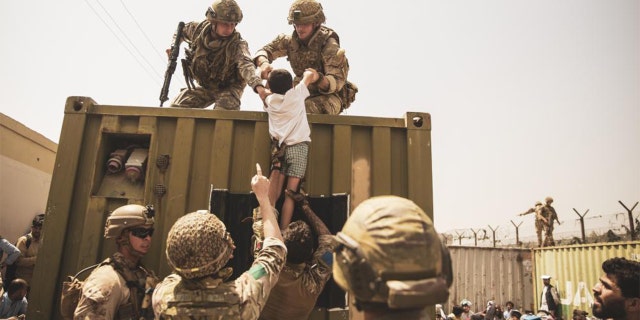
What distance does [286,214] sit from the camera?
2648 millimetres

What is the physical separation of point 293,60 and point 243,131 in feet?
4.39

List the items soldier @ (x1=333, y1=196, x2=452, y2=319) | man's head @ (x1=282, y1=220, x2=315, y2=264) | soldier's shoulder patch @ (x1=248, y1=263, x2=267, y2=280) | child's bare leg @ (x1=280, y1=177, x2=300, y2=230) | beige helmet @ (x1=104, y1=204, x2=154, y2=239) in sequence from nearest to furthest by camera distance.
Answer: soldier @ (x1=333, y1=196, x2=452, y2=319)
soldier's shoulder patch @ (x1=248, y1=263, x2=267, y2=280)
man's head @ (x1=282, y1=220, x2=315, y2=264)
beige helmet @ (x1=104, y1=204, x2=154, y2=239)
child's bare leg @ (x1=280, y1=177, x2=300, y2=230)

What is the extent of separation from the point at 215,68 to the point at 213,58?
0.10 metres

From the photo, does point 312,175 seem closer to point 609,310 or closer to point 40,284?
point 40,284

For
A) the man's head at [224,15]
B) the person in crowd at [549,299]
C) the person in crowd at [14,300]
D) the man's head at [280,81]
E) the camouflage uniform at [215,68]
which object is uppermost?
the man's head at [224,15]

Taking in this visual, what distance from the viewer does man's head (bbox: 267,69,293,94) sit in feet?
9.21

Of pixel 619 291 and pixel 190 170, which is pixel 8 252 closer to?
pixel 190 170

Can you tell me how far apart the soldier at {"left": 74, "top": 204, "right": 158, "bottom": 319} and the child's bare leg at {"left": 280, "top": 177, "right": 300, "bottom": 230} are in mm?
811

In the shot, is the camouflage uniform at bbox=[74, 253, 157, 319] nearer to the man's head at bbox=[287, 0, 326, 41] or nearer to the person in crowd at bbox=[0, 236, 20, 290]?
the man's head at bbox=[287, 0, 326, 41]

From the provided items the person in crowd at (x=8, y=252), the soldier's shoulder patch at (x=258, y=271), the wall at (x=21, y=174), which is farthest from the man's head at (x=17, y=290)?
the soldier's shoulder patch at (x=258, y=271)

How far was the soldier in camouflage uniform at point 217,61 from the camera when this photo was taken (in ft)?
12.1

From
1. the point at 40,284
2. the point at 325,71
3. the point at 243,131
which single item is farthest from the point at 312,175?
the point at 40,284

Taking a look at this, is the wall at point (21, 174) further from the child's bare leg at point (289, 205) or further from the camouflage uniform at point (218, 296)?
the camouflage uniform at point (218, 296)

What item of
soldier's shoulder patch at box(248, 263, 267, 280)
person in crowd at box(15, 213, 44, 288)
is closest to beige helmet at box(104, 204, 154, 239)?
soldier's shoulder patch at box(248, 263, 267, 280)
